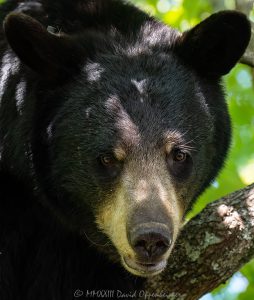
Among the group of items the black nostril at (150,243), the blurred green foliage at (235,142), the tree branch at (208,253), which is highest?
the black nostril at (150,243)

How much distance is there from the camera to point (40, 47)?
625cm

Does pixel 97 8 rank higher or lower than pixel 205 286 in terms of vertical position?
higher

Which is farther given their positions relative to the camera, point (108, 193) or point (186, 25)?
point (186, 25)

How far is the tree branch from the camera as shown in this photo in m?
6.41

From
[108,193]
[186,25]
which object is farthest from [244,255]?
[186,25]

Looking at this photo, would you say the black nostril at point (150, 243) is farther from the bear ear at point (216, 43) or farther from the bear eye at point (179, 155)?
the bear ear at point (216, 43)

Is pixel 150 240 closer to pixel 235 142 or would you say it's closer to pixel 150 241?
pixel 150 241

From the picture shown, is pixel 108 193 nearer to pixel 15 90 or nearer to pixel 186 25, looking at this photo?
pixel 15 90

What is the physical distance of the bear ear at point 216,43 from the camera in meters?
6.39

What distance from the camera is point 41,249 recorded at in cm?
687

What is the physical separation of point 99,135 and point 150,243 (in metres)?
1.11

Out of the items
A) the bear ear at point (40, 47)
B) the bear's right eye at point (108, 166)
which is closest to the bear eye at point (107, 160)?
the bear's right eye at point (108, 166)

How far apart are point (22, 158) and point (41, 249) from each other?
35.2 inches

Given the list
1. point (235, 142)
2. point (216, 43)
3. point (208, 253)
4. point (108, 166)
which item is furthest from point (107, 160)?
point (235, 142)
